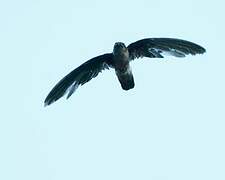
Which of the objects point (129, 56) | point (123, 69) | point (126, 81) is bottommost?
point (126, 81)

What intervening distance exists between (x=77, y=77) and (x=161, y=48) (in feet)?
5.96

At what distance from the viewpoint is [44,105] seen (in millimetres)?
9852

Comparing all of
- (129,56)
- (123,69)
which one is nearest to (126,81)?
(123,69)

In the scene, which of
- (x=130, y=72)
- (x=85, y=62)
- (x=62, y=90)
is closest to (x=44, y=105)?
(x=62, y=90)

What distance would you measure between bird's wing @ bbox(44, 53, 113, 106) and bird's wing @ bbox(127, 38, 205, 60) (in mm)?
679

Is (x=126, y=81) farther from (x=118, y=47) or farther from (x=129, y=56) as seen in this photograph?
(x=118, y=47)

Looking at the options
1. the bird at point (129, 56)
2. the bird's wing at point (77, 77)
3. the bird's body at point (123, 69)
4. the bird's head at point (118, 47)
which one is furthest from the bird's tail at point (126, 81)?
the bird's wing at point (77, 77)

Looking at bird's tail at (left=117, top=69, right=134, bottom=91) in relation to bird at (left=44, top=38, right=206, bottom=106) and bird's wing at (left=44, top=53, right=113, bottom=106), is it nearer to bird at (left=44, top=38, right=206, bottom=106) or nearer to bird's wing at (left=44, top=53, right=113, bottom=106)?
bird at (left=44, top=38, right=206, bottom=106)

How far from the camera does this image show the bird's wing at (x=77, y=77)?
1004cm

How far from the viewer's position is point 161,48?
1023 cm

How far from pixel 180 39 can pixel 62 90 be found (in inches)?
102

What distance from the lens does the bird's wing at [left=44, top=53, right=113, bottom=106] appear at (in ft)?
32.9

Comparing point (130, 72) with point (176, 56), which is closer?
point (130, 72)

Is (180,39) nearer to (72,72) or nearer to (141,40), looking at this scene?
(141,40)
